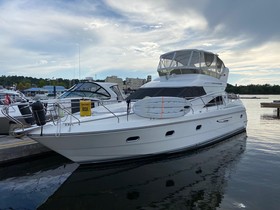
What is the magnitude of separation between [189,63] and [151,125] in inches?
216

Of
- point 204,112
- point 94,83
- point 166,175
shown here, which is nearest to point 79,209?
point 166,175

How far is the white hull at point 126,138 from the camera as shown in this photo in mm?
6785

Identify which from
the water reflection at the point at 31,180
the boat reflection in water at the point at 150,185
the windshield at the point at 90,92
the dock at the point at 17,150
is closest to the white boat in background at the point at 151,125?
the boat reflection in water at the point at 150,185

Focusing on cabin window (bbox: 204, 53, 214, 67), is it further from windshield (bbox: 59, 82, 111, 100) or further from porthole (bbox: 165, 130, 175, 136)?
porthole (bbox: 165, 130, 175, 136)

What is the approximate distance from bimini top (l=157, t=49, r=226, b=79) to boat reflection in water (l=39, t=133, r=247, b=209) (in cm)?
447

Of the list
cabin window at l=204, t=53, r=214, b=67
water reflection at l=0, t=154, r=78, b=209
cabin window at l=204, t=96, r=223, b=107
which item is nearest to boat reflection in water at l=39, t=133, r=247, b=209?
water reflection at l=0, t=154, r=78, b=209

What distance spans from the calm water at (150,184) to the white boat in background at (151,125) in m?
0.50

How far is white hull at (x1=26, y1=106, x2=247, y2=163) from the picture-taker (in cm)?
679

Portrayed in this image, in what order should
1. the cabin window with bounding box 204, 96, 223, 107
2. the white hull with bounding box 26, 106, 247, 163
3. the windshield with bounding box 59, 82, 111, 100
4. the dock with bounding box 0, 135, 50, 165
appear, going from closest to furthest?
the white hull with bounding box 26, 106, 247, 163 → the dock with bounding box 0, 135, 50, 165 → the cabin window with bounding box 204, 96, 223, 107 → the windshield with bounding box 59, 82, 111, 100

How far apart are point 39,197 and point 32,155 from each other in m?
3.04

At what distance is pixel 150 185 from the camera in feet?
21.8

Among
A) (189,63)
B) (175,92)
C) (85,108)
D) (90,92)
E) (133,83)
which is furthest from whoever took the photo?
(133,83)

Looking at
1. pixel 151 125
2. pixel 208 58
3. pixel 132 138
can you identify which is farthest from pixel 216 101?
pixel 132 138

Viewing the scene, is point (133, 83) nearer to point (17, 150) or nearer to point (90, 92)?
point (90, 92)
